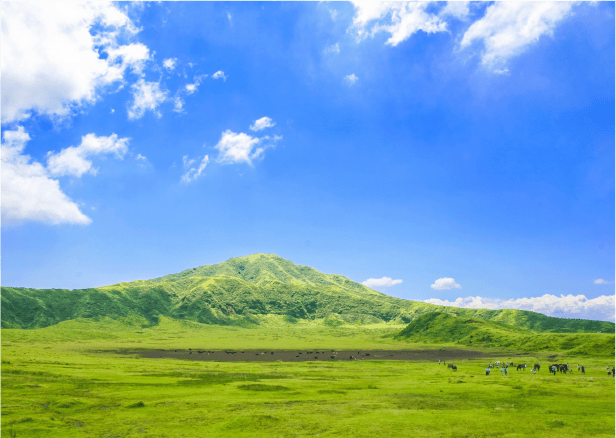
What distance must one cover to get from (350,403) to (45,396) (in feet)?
95.7

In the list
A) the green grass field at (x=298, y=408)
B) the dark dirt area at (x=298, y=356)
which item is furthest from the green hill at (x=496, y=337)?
the green grass field at (x=298, y=408)

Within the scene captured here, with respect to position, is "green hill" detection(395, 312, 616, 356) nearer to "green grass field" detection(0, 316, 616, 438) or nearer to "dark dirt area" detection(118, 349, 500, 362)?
"dark dirt area" detection(118, 349, 500, 362)

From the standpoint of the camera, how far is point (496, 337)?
13738 cm

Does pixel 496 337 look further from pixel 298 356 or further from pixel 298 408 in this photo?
pixel 298 408

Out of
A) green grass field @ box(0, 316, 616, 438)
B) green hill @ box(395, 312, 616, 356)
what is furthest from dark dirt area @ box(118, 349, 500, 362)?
green grass field @ box(0, 316, 616, 438)

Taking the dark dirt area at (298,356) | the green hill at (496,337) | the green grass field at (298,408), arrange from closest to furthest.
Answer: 1. the green grass field at (298,408)
2. the dark dirt area at (298,356)
3. the green hill at (496,337)

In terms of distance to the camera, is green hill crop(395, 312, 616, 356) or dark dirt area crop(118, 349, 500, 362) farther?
green hill crop(395, 312, 616, 356)

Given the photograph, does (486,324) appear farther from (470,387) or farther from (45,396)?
(45,396)

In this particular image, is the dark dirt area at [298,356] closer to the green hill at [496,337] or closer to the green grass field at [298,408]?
the green hill at [496,337]

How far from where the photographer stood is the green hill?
9462cm

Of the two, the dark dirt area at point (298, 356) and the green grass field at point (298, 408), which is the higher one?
the green grass field at point (298, 408)

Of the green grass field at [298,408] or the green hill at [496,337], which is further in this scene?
the green hill at [496,337]

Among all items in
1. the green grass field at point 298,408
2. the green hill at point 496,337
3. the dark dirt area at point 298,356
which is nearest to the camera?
the green grass field at point 298,408

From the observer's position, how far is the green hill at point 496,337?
9462 cm
